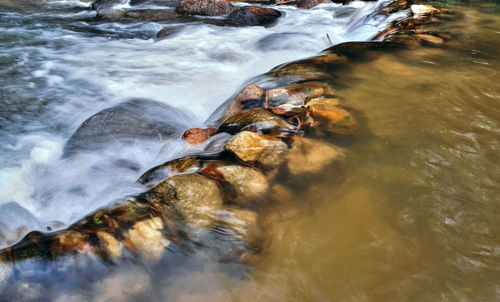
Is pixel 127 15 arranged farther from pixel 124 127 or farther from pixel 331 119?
pixel 331 119

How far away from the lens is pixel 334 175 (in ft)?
9.44

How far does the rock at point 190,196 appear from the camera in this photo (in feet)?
8.07

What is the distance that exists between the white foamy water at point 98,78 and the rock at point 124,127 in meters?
0.16

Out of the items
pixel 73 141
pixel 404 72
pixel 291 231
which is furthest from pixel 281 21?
pixel 291 231

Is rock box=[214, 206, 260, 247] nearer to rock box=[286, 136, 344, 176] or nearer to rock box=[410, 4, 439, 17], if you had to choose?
rock box=[286, 136, 344, 176]

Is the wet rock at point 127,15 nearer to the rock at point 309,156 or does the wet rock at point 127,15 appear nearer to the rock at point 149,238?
the rock at point 309,156

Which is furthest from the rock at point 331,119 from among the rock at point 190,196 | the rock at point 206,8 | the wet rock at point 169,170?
the rock at point 206,8

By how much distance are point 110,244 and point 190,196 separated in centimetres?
62

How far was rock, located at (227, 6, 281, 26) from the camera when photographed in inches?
394

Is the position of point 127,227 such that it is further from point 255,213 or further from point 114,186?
point 114,186

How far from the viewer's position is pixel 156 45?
8.49m

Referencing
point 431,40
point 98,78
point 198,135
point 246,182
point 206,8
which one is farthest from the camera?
point 206,8

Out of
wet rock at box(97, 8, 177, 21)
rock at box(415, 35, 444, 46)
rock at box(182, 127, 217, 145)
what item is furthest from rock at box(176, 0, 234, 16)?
rock at box(182, 127, 217, 145)

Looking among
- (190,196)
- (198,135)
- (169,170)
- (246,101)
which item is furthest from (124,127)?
(190,196)
